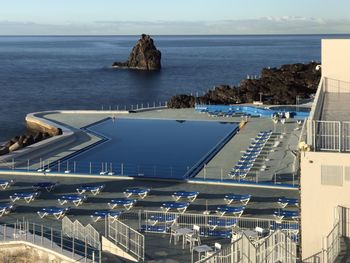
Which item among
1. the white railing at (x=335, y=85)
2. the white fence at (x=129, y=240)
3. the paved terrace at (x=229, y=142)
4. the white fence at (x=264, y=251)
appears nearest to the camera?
the white fence at (x=264, y=251)

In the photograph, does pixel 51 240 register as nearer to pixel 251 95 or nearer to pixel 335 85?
pixel 335 85

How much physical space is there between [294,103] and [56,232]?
33069 millimetres

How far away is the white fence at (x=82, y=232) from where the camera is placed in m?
15.9

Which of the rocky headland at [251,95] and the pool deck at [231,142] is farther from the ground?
the rocky headland at [251,95]

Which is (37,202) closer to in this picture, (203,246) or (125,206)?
(125,206)

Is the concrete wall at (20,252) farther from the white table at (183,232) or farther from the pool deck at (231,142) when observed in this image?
the pool deck at (231,142)

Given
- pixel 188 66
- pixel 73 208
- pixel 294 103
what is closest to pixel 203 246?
pixel 73 208

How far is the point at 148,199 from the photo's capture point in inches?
856

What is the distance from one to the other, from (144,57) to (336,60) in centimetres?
11779

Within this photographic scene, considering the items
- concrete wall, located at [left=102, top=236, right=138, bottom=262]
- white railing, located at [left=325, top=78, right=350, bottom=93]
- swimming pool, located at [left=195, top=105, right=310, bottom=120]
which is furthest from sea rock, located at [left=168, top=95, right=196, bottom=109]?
concrete wall, located at [left=102, top=236, right=138, bottom=262]

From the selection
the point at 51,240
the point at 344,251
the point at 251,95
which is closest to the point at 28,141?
the point at 51,240

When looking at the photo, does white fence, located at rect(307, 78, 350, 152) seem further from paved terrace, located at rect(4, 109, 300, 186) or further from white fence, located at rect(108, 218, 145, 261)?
paved terrace, located at rect(4, 109, 300, 186)

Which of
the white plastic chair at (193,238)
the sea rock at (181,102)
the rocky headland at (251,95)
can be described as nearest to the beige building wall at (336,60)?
the white plastic chair at (193,238)

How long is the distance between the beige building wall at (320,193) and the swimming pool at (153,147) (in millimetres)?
13177
